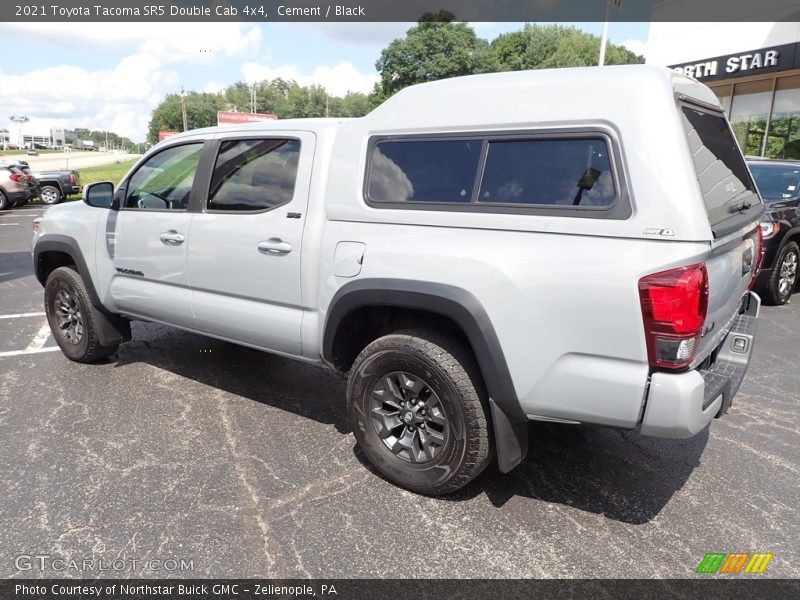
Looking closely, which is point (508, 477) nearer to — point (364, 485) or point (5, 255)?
Result: point (364, 485)

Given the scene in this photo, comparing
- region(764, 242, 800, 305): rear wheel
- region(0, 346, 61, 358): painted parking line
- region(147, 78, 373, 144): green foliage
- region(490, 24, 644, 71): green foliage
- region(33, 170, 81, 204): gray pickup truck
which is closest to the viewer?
region(0, 346, 61, 358): painted parking line

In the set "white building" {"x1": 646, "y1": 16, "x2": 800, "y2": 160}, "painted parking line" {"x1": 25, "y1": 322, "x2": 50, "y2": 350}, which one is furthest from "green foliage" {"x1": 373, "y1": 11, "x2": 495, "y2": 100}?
"painted parking line" {"x1": 25, "y1": 322, "x2": 50, "y2": 350}

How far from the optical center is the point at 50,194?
19875 mm

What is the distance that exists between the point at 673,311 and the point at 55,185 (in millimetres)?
21913

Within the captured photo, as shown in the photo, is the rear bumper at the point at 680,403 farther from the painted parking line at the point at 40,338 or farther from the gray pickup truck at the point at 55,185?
the gray pickup truck at the point at 55,185

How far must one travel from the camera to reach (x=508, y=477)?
3271mm

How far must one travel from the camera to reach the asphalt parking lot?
8.48ft

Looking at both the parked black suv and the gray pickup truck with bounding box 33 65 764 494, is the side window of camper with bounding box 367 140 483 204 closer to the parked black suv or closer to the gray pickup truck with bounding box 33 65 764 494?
the gray pickup truck with bounding box 33 65 764 494

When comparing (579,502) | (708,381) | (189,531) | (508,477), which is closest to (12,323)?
(189,531)

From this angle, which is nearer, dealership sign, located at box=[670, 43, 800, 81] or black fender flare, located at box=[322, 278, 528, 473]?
black fender flare, located at box=[322, 278, 528, 473]

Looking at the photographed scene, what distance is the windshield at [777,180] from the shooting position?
23.2 feet

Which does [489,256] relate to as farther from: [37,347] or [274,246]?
[37,347]

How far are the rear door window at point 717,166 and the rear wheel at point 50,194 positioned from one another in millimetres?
21318

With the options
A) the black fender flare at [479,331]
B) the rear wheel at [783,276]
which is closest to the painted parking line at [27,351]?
the black fender flare at [479,331]
